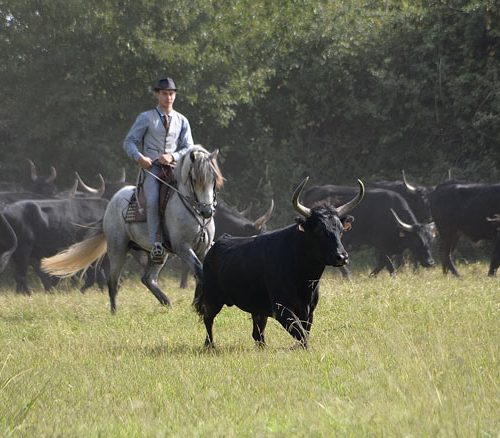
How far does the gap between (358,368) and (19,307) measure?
26.2ft

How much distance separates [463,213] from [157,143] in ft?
26.8

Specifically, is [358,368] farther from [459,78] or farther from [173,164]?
[459,78]

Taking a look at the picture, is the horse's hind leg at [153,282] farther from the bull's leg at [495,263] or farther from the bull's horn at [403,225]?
the bull's horn at [403,225]

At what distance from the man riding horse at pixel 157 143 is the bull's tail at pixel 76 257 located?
5.78 feet

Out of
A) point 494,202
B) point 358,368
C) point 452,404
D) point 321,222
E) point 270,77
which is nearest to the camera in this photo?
point 452,404

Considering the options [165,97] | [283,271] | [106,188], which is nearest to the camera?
[283,271]

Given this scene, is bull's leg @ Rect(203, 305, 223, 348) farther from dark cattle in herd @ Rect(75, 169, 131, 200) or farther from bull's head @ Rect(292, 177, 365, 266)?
dark cattle in herd @ Rect(75, 169, 131, 200)

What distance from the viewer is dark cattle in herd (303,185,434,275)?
20859 mm

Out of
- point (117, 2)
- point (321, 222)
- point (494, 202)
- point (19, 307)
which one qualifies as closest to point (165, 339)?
point (321, 222)

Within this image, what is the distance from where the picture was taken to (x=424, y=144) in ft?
83.3

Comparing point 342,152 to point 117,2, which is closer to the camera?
point 117,2

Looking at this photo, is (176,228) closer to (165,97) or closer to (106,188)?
(165,97)

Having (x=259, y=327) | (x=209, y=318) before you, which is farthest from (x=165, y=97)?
(x=259, y=327)

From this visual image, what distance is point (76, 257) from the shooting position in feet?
48.2
